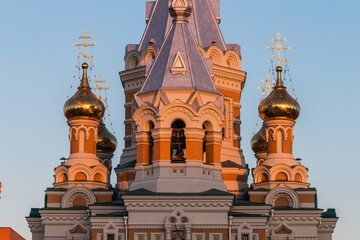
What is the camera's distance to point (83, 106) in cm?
4406

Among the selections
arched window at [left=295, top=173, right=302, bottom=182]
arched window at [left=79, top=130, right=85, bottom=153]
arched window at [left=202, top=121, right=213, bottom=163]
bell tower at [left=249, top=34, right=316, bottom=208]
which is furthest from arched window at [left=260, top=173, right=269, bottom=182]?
arched window at [left=79, top=130, right=85, bottom=153]

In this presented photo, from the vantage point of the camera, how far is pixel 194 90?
39.5m

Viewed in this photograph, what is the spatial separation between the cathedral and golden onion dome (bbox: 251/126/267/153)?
5 cm

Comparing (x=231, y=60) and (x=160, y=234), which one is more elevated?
(x=231, y=60)

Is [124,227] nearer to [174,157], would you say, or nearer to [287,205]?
[174,157]

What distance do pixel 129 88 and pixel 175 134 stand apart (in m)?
6.03

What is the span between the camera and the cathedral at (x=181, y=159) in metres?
38.7

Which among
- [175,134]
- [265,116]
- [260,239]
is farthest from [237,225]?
[265,116]

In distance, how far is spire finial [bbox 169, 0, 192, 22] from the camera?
41.5 m

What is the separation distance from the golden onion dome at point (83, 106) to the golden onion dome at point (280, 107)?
6040 mm

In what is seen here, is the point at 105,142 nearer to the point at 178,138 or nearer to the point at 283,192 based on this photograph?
the point at 283,192

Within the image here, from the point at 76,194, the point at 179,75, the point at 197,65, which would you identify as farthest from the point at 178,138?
the point at 76,194

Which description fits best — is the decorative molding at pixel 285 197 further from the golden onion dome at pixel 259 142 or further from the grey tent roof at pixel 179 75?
the golden onion dome at pixel 259 142

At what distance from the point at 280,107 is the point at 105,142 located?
25.3ft
